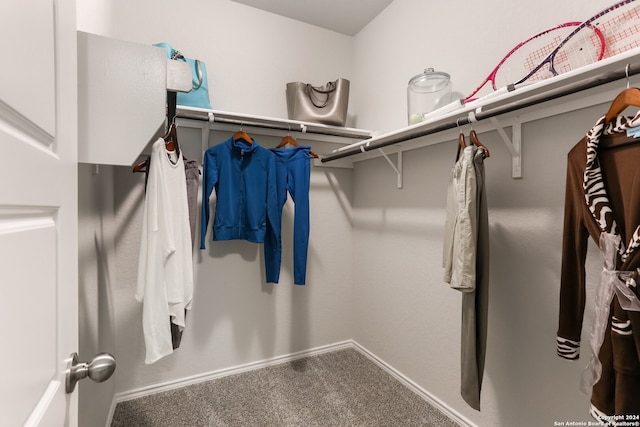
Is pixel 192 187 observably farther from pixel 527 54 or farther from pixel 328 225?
pixel 527 54

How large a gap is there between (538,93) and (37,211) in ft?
4.77

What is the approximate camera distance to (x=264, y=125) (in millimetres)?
1905

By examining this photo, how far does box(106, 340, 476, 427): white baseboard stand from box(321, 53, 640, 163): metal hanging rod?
154cm

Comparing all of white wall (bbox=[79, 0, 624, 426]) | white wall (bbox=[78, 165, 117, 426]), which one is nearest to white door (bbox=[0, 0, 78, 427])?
white wall (bbox=[78, 165, 117, 426])

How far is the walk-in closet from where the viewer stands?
1.66ft

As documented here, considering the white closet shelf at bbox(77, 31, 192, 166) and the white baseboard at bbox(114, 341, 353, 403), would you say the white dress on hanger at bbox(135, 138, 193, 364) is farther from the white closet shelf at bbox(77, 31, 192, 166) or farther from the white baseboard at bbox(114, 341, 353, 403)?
the white baseboard at bbox(114, 341, 353, 403)

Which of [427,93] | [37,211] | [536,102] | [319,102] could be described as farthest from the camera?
[319,102]

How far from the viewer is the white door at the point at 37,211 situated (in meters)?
0.33

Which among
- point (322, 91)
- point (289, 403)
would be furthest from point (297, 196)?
point (289, 403)

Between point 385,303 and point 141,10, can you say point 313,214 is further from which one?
point 141,10

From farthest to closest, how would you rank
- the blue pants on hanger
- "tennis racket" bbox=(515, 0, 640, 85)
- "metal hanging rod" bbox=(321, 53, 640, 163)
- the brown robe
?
the blue pants on hanger, "tennis racket" bbox=(515, 0, 640, 85), "metal hanging rod" bbox=(321, 53, 640, 163), the brown robe

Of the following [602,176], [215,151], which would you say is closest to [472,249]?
[602,176]

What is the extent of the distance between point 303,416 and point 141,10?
262 cm

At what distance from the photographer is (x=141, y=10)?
182cm
